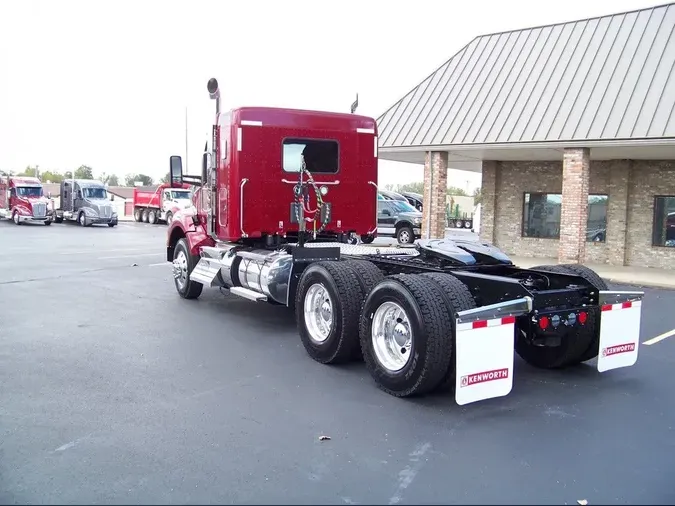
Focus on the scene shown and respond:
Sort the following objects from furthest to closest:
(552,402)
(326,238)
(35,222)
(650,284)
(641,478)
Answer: (35,222)
(650,284)
(326,238)
(552,402)
(641,478)

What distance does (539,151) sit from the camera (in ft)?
56.4

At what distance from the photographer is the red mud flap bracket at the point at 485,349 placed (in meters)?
5.39

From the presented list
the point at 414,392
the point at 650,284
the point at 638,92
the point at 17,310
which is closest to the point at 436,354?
the point at 414,392

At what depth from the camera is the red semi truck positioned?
18.8 feet

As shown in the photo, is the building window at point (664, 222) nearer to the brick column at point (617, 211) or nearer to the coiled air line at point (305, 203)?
the brick column at point (617, 211)

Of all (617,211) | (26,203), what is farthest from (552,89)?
(26,203)

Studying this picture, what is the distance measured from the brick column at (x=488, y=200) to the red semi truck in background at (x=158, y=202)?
20011mm

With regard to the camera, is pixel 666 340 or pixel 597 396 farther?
pixel 666 340

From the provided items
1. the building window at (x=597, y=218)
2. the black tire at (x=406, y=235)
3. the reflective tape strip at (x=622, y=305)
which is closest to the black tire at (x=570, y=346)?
the reflective tape strip at (x=622, y=305)

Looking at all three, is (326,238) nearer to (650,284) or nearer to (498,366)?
(498,366)

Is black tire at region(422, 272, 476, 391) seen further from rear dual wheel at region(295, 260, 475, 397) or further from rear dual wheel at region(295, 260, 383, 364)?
rear dual wheel at region(295, 260, 383, 364)

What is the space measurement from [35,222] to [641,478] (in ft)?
131

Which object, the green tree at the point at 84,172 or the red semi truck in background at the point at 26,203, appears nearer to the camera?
the red semi truck in background at the point at 26,203

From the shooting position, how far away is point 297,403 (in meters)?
5.86
